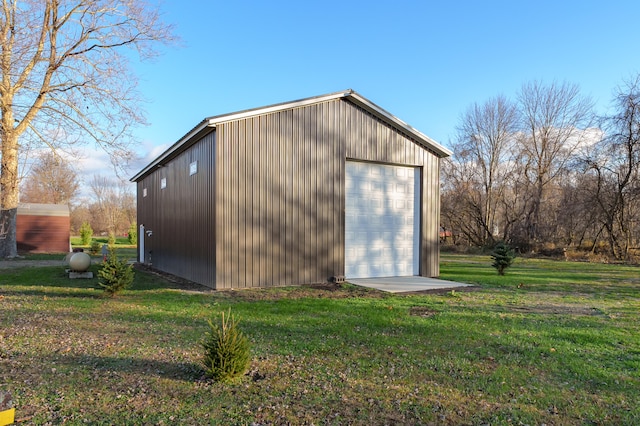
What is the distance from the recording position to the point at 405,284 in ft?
34.1

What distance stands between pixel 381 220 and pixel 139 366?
872 cm

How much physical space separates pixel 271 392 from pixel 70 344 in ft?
9.92

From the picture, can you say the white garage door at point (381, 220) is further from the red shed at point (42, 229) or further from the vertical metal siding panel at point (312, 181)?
the red shed at point (42, 229)

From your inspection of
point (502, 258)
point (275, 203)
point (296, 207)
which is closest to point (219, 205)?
point (275, 203)

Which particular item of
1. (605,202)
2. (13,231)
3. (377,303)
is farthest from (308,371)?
(605,202)

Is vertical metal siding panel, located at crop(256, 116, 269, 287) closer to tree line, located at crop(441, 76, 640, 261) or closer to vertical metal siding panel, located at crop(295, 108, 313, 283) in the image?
vertical metal siding panel, located at crop(295, 108, 313, 283)

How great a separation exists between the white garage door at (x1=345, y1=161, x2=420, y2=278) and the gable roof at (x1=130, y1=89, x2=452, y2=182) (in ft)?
3.44

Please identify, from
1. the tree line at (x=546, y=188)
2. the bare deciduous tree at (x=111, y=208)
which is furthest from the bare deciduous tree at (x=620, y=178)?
the bare deciduous tree at (x=111, y=208)

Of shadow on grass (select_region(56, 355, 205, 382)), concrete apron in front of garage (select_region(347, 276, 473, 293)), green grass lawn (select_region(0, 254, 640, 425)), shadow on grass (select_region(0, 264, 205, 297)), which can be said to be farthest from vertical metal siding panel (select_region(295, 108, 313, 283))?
shadow on grass (select_region(56, 355, 205, 382))

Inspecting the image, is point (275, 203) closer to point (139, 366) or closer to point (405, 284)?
point (405, 284)

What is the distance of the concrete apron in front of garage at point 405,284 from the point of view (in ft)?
31.8

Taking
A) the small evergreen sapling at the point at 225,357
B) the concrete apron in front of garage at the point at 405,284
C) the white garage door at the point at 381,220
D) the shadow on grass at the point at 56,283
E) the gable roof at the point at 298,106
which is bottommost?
the concrete apron in front of garage at the point at 405,284

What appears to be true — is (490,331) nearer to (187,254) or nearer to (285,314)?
(285,314)

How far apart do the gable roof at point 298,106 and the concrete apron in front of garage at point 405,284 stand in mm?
4258
